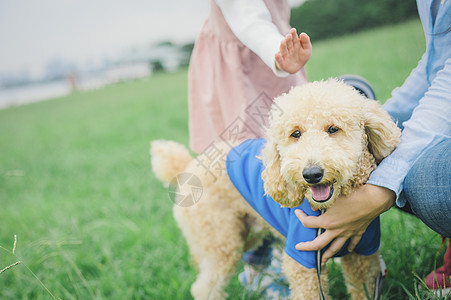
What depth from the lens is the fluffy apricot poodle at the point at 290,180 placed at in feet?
3.92

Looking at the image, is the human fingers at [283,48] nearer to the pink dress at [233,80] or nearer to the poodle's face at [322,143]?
the poodle's face at [322,143]

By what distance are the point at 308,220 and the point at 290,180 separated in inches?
6.8

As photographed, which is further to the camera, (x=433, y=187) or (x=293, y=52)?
(x=293, y=52)

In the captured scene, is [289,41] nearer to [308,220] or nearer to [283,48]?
[283,48]

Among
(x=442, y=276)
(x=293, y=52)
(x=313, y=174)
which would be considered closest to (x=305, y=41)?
(x=293, y=52)

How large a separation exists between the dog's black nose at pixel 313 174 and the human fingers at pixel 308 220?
199mm

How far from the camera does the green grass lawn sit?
1854 millimetres

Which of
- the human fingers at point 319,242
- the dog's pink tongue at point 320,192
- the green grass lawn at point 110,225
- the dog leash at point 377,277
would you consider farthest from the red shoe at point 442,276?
the dog's pink tongue at point 320,192

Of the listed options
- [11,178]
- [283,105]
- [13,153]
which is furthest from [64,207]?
[13,153]

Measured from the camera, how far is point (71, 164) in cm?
509

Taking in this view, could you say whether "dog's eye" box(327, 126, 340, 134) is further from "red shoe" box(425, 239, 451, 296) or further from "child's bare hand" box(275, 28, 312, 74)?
"red shoe" box(425, 239, 451, 296)

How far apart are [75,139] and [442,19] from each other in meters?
6.85

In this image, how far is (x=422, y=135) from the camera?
1.22 meters

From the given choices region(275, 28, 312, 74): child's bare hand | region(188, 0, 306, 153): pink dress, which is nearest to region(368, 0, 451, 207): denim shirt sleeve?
region(275, 28, 312, 74): child's bare hand
